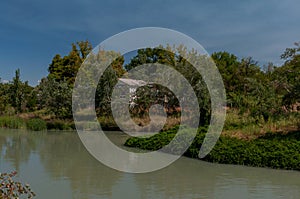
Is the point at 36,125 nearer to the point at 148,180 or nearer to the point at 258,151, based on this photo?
the point at 148,180

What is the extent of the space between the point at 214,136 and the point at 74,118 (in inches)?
531

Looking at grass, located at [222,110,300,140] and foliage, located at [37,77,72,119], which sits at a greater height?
foliage, located at [37,77,72,119]

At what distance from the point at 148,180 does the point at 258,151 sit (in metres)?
3.56

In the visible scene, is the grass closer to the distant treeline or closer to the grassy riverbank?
the distant treeline

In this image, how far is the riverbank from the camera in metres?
9.02

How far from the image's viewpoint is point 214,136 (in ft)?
36.4

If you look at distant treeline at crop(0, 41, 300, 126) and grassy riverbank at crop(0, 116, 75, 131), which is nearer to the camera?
distant treeline at crop(0, 41, 300, 126)

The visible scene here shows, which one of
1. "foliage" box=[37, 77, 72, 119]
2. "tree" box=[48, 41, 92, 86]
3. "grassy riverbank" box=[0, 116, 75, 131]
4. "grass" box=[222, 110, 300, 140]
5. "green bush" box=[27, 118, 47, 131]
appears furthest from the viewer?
"tree" box=[48, 41, 92, 86]

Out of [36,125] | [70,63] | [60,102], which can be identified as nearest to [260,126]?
[36,125]

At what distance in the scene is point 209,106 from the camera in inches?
661

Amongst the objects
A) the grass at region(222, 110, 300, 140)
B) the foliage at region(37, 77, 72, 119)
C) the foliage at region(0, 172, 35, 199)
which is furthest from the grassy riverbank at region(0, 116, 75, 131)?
the foliage at region(0, 172, 35, 199)

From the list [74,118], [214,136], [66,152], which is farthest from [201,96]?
[74,118]

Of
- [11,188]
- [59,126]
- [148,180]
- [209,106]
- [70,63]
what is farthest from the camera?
[70,63]

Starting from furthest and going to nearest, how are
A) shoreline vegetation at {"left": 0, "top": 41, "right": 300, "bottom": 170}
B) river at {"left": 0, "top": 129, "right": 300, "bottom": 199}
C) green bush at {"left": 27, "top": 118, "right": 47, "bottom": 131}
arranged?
green bush at {"left": 27, "top": 118, "right": 47, "bottom": 131} < shoreline vegetation at {"left": 0, "top": 41, "right": 300, "bottom": 170} < river at {"left": 0, "top": 129, "right": 300, "bottom": 199}
